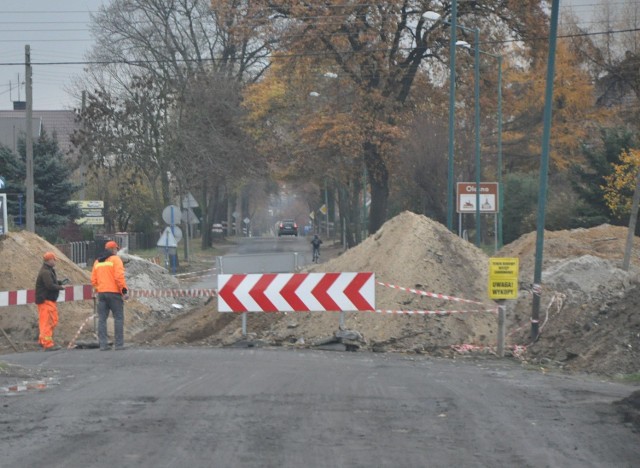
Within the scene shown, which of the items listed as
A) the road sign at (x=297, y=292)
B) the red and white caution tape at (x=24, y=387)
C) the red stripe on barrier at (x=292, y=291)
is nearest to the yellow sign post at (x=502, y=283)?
the road sign at (x=297, y=292)

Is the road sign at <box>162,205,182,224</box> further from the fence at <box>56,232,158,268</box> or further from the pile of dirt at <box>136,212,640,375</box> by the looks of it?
the pile of dirt at <box>136,212,640,375</box>

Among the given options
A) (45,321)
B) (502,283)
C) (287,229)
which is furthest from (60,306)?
(287,229)

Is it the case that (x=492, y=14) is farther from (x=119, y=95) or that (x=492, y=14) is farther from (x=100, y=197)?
(x=100, y=197)

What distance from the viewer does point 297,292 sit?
18.9 m

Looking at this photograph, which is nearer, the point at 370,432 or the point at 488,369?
the point at 370,432

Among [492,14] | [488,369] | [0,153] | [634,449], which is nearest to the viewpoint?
[634,449]

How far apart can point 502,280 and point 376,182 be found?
32858 millimetres

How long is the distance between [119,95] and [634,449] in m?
48.3

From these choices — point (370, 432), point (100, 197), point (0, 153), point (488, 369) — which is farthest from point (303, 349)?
point (100, 197)

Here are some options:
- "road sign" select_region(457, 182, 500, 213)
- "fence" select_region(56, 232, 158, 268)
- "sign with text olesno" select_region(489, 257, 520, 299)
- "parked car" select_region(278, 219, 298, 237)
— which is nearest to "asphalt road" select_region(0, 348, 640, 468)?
"sign with text olesno" select_region(489, 257, 520, 299)

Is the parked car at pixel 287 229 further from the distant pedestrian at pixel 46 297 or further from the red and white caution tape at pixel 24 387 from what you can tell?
the red and white caution tape at pixel 24 387

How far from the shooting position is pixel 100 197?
68.0 m

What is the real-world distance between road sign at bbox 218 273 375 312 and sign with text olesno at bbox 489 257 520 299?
6.61 feet

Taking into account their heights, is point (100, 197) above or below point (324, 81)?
below
